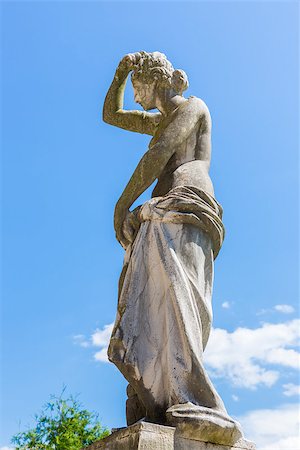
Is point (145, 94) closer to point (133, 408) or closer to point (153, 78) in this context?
point (153, 78)

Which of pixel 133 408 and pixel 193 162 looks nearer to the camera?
pixel 133 408

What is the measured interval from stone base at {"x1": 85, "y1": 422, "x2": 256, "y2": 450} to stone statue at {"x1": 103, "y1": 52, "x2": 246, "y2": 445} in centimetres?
9

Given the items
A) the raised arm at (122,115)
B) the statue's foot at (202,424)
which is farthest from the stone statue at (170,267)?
the raised arm at (122,115)

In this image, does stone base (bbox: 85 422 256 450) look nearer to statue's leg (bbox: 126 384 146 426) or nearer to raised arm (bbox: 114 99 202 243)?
statue's leg (bbox: 126 384 146 426)

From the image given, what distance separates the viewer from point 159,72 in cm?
683

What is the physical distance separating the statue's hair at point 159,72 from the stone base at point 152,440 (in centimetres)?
383

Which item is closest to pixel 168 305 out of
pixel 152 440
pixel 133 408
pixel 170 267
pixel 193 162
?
pixel 170 267

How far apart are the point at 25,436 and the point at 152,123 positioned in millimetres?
23882

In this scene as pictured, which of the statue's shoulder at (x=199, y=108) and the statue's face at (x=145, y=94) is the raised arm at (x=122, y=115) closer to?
the statue's face at (x=145, y=94)

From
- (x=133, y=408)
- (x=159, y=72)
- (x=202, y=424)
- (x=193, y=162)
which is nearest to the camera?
(x=202, y=424)

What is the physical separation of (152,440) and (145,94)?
3904 millimetres

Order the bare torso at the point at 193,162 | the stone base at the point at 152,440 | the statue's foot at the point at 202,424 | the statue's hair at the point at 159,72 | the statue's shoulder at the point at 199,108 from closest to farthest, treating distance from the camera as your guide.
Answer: the stone base at the point at 152,440 < the statue's foot at the point at 202,424 < the bare torso at the point at 193,162 < the statue's shoulder at the point at 199,108 < the statue's hair at the point at 159,72

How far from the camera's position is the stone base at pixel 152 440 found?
14.9 ft

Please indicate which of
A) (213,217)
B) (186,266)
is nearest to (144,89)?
(213,217)
